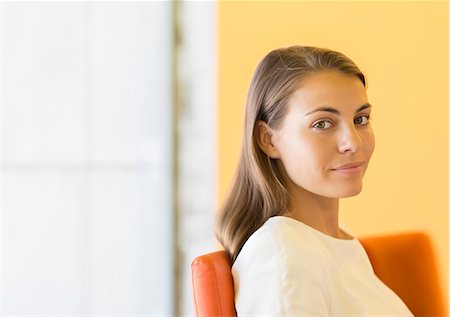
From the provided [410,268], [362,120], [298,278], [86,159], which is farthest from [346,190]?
[86,159]

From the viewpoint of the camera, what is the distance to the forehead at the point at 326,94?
1.51 m

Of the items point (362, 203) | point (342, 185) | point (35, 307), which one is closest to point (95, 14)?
point (35, 307)

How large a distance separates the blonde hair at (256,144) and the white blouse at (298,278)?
0.26ft

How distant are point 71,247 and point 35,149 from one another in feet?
1.41

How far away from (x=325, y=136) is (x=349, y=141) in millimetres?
51

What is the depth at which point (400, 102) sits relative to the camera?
211 cm

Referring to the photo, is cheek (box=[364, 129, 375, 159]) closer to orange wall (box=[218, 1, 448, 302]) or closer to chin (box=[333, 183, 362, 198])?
chin (box=[333, 183, 362, 198])

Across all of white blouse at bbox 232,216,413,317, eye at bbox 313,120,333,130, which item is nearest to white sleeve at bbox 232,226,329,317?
white blouse at bbox 232,216,413,317

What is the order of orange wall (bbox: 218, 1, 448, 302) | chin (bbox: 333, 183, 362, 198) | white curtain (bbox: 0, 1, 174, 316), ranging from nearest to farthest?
1. chin (bbox: 333, 183, 362, 198)
2. orange wall (bbox: 218, 1, 448, 302)
3. white curtain (bbox: 0, 1, 174, 316)

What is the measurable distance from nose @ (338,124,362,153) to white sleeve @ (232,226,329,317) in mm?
225

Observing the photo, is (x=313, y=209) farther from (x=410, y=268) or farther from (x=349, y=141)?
(x=410, y=268)

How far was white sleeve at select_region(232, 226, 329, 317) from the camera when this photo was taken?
1.31m

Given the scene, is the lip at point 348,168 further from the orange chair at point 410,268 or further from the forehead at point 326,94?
the orange chair at point 410,268

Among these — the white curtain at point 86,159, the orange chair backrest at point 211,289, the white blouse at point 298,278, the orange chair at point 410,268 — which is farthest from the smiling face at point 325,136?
the white curtain at point 86,159
